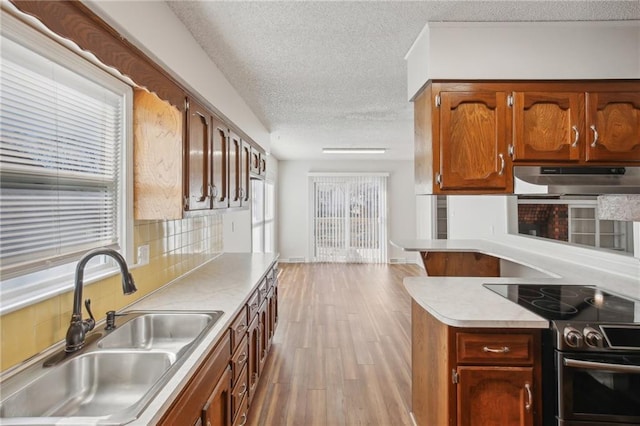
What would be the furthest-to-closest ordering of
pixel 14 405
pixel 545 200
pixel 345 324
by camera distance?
pixel 345 324, pixel 545 200, pixel 14 405

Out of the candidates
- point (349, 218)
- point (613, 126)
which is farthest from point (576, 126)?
point (349, 218)

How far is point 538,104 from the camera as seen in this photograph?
213 centimetres

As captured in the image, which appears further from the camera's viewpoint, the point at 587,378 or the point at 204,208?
the point at 204,208

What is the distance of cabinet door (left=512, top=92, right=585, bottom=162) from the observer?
2105 mm

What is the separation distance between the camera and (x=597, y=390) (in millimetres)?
1472

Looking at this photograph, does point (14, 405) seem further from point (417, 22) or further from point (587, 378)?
point (417, 22)

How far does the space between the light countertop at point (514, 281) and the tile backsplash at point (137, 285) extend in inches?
64.0

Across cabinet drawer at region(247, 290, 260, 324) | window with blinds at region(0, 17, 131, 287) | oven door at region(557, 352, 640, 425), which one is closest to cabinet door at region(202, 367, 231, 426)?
cabinet drawer at region(247, 290, 260, 324)

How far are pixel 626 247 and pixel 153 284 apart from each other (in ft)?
10.1

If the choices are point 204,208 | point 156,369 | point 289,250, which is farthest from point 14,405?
point 289,250

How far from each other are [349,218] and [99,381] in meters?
7.08

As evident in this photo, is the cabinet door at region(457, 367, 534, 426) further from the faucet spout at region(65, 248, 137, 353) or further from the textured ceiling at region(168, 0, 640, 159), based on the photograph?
the textured ceiling at region(168, 0, 640, 159)

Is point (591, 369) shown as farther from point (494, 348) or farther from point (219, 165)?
point (219, 165)

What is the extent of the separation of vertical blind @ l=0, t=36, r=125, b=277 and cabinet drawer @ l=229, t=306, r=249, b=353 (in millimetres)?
799
